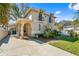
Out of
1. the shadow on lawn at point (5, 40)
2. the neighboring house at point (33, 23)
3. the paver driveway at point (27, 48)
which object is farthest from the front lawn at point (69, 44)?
the shadow on lawn at point (5, 40)

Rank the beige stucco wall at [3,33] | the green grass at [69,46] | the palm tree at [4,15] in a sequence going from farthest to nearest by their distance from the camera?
the beige stucco wall at [3,33], the palm tree at [4,15], the green grass at [69,46]

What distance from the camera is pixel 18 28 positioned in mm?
3693

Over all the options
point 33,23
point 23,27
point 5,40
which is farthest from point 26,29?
point 5,40

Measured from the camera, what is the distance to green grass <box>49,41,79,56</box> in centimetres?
348

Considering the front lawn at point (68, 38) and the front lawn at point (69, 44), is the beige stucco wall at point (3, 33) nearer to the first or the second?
the front lawn at point (69, 44)

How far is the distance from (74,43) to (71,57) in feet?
1.23

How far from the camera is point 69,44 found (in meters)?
3.59

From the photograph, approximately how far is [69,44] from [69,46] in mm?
54

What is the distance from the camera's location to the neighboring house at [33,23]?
3691 millimetres

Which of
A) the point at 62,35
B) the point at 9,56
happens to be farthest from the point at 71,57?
the point at 9,56

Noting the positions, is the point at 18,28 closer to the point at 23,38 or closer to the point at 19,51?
the point at 23,38

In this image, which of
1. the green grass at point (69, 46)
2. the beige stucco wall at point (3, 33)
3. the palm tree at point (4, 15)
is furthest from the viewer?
the beige stucco wall at point (3, 33)

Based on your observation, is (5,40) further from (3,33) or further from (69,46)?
(69,46)

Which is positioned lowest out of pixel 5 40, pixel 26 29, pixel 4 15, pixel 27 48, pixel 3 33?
pixel 27 48
